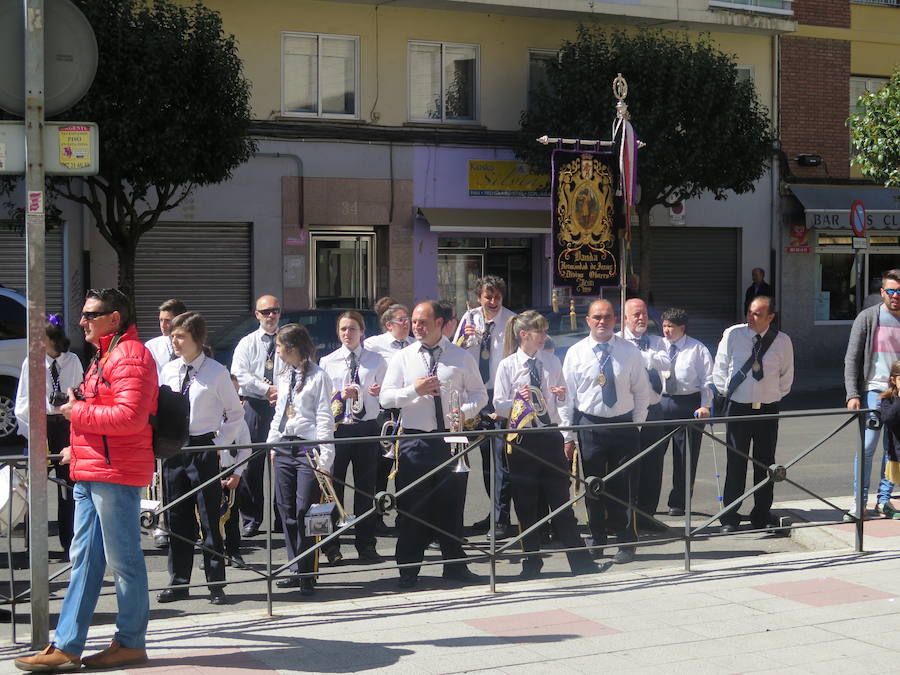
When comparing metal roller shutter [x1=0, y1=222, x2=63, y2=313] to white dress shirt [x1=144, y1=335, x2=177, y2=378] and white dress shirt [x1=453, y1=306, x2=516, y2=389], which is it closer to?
white dress shirt [x1=144, y1=335, x2=177, y2=378]

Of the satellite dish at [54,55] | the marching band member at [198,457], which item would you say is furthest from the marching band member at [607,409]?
the satellite dish at [54,55]

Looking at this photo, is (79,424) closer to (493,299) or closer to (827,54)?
(493,299)

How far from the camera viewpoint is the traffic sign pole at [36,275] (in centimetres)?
569

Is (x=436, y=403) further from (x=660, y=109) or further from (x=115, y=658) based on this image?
(x=660, y=109)

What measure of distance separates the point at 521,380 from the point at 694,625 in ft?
8.50

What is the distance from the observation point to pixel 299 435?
26.7 ft

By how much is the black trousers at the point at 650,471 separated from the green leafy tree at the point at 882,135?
44.9 feet

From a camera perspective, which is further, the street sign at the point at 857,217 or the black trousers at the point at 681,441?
the street sign at the point at 857,217

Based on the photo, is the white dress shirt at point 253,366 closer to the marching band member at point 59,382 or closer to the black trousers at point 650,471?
the marching band member at point 59,382

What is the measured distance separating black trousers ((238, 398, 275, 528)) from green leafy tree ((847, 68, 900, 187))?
13981 mm

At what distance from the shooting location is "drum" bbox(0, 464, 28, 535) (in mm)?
6309

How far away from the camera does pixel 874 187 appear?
26.1 metres

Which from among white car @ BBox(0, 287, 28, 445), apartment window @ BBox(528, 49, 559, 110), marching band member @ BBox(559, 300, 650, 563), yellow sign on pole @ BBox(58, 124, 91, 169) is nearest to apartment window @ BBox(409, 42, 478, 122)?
apartment window @ BBox(528, 49, 559, 110)

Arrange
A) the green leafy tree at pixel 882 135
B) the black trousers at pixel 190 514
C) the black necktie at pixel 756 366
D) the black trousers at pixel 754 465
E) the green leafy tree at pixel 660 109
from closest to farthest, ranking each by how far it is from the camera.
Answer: the black trousers at pixel 190 514
the black trousers at pixel 754 465
the black necktie at pixel 756 366
the green leafy tree at pixel 882 135
the green leafy tree at pixel 660 109
